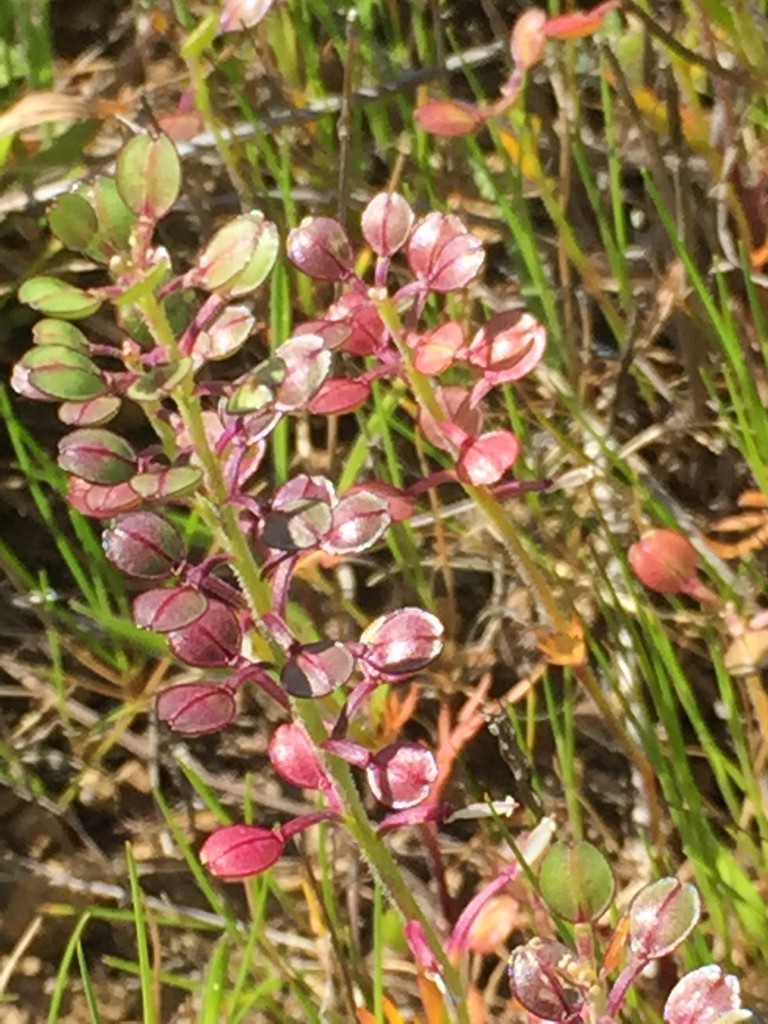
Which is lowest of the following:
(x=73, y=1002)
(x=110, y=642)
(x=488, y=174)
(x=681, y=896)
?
(x=73, y=1002)

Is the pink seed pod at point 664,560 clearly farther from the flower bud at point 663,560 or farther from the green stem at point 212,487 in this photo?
the green stem at point 212,487

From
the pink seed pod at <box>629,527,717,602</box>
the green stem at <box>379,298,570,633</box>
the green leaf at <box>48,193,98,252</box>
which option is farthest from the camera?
the pink seed pod at <box>629,527,717,602</box>

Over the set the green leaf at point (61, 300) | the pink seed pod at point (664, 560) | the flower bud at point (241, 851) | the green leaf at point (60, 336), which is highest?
the green leaf at point (61, 300)

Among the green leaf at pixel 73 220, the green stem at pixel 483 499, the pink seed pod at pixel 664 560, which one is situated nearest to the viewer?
the green leaf at pixel 73 220

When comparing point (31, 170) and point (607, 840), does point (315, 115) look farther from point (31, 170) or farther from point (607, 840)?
point (607, 840)

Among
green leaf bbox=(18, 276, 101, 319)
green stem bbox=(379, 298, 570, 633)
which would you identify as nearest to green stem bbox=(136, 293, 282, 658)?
green leaf bbox=(18, 276, 101, 319)

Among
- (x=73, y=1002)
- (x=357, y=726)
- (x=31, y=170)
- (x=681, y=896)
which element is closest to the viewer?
(x=681, y=896)

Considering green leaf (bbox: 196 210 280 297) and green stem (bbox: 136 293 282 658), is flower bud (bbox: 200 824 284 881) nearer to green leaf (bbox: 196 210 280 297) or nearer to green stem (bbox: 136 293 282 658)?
green stem (bbox: 136 293 282 658)

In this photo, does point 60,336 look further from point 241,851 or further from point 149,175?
point 241,851

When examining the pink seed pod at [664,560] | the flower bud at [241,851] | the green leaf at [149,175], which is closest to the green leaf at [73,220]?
the green leaf at [149,175]

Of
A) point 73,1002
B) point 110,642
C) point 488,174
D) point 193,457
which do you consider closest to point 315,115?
point 488,174

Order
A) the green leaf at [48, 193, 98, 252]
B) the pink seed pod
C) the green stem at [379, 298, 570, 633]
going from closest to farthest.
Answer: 1. the green leaf at [48, 193, 98, 252]
2. the green stem at [379, 298, 570, 633]
3. the pink seed pod
